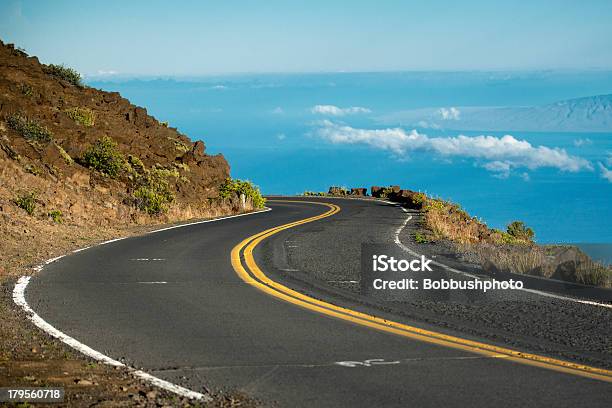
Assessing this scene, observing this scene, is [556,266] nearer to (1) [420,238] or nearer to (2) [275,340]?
A: (2) [275,340]

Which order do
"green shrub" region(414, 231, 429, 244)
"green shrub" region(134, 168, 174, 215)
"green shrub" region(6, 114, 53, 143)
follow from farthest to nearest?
"green shrub" region(6, 114, 53, 143), "green shrub" region(134, 168, 174, 215), "green shrub" region(414, 231, 429, 244)

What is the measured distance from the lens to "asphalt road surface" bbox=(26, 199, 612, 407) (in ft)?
22.3

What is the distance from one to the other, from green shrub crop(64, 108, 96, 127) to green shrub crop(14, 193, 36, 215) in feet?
48.8

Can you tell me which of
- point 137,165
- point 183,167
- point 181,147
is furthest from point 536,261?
point 181,147

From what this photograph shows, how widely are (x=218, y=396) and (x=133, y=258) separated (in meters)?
10.8

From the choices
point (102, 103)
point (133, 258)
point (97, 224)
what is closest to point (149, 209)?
point (97, 224)

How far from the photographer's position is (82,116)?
127ft

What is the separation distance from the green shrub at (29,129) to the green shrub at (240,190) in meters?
8.73

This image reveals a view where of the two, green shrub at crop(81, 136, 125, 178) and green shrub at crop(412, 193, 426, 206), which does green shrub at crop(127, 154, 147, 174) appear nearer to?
green shrub at crop(81, 136, 125, 178)

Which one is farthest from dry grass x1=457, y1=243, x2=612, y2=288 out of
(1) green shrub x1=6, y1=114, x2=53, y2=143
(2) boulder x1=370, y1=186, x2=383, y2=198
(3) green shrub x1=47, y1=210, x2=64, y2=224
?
(2) boulder x1=370, y1=186, x2=383, y2=198

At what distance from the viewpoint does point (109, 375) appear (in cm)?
728

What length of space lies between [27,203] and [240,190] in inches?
633

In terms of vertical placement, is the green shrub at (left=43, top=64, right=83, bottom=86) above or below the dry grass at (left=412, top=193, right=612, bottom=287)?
above

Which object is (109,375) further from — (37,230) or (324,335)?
(37,230)
